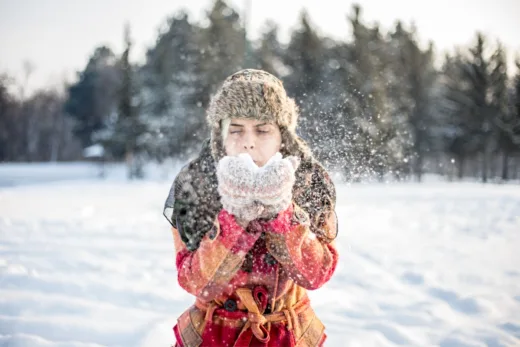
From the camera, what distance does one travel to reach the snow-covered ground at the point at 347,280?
268cm

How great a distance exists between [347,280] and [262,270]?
2989 mm

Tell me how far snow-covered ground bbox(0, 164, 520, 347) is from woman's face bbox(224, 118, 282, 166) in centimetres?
171

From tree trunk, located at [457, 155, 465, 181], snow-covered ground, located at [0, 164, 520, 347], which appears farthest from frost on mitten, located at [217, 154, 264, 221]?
tree trunk, located at [457, 155, 465, 181]

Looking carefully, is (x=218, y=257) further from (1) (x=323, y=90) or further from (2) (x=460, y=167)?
(2) (x=460, y=167)

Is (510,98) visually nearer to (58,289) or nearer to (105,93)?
(58,289)

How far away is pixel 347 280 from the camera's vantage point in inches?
159

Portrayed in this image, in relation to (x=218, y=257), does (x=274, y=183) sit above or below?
above

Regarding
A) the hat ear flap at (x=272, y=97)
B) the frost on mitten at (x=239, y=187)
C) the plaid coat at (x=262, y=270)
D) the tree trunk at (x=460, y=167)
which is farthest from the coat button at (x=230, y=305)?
the tree trunk at (x=460, y=167)

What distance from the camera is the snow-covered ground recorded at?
8.79 ft

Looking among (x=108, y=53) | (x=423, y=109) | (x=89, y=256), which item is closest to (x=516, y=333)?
(x=89, y=256)

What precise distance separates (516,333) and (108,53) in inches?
1366

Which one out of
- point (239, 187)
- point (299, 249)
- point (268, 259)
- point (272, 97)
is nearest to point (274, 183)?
point (239, 187)

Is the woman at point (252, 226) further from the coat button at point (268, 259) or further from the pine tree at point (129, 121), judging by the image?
the pine tree at point (129, 121)

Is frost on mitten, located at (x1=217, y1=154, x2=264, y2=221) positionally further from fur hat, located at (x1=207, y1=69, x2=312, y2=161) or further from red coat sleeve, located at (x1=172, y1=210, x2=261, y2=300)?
fur hat, located at (x1=207, y1=69, x2=312, y2=161)
